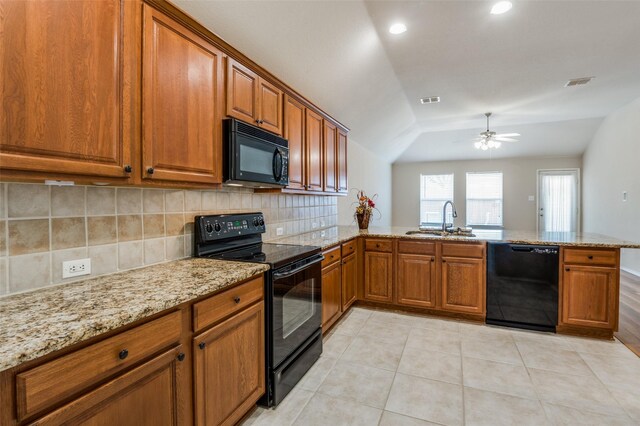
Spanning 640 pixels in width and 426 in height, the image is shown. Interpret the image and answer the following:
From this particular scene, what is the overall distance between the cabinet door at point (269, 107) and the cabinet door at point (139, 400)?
160 cm

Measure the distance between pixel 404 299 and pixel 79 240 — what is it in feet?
9.62

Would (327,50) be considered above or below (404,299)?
above

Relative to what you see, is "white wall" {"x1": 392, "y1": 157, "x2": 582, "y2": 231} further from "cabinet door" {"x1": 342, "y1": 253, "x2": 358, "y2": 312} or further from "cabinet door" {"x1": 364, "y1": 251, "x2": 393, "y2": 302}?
"cabinet door" {"x1": 342, "y1": 253, "x2": 358, "y2": 312}

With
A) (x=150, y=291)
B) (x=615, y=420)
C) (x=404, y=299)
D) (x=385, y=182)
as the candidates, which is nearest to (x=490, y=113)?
(x=385, y=182)

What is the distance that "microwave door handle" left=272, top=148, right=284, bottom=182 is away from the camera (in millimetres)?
2254

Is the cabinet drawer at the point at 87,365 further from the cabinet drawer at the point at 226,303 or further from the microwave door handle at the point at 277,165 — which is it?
the microwave door handle at the point at 277,165

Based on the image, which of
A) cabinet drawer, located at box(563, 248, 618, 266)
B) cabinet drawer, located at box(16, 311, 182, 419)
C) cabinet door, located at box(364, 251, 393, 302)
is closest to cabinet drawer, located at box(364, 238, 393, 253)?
cabinet door, located at box(364, 251, 393, 302)

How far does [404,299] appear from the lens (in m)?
3.39

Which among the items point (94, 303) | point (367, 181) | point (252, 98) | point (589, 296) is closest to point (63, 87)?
point (94, 303)

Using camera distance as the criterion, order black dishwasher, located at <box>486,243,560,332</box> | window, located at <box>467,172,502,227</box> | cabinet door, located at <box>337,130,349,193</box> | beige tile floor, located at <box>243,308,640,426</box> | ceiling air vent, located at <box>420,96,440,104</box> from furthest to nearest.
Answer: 1. window, located at <box>467,172,502,227</box>
2. ceiling air vent, located at <box>420,96,440,104</box>
3. cabinet door, located at <box>337,130,349,193</box>
4. black dishwasher, located at <box>486,243,560,332</box>
5. beige tile floor, located at <box>243,308,640,426</box>

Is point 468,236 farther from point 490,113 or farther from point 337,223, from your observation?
point 490,113

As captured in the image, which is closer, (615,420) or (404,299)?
(615,420)

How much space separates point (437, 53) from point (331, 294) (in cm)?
260

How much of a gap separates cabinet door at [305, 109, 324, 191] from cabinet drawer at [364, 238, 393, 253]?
2.82ft
